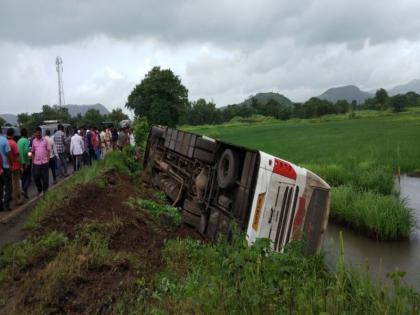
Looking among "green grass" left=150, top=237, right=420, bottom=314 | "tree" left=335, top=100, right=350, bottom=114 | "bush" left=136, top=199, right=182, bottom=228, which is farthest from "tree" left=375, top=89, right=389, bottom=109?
"green grass" left=150, top=237, right=420, bottom=314

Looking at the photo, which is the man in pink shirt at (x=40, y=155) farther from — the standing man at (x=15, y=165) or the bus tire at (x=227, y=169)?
the bus tire at (x=227, y=169)

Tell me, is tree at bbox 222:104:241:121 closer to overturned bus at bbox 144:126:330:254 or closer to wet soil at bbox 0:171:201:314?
wet soil at bbox 0:171:201:314

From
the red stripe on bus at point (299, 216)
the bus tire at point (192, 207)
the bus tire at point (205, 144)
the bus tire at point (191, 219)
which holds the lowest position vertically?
the bus tire at point (191, 219)

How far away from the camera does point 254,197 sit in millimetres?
6484

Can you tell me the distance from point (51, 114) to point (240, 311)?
8169cm

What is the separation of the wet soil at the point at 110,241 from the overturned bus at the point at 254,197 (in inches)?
29.4

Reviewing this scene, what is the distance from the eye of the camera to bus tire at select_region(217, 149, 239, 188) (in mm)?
7293

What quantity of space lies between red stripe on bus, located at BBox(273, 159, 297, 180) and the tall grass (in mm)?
4702

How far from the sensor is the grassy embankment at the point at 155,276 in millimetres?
3781

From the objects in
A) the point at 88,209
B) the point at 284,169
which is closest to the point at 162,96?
the point at 88,209

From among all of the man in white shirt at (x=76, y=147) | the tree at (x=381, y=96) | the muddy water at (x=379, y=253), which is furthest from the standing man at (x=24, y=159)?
the tree at (x=381, y=96)

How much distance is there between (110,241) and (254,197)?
7.42 ft

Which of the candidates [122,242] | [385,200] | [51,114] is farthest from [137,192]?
[51,114]

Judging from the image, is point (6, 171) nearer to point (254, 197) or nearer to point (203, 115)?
point (254, 197)
